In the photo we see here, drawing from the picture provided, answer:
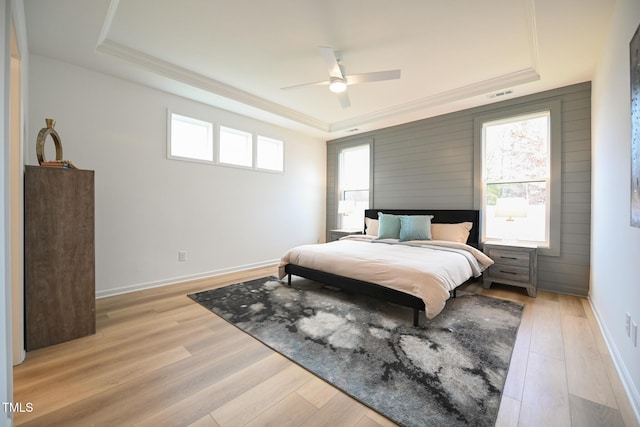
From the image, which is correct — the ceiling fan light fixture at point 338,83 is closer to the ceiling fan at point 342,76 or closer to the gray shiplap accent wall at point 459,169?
the ceiling fan at point 342,76

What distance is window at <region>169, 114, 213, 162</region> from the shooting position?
383cm

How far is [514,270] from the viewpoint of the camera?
3.44 metres

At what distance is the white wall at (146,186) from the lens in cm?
298

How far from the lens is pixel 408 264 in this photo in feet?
8.66

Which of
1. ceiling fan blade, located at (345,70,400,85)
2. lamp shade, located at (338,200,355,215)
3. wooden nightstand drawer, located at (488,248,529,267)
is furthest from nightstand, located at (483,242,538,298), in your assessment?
ceiling fan blade, located at (345,70,400,85)

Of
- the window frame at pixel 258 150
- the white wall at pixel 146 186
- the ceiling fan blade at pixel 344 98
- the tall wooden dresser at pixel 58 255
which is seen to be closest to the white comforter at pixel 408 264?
the white wall at pixel 146 186

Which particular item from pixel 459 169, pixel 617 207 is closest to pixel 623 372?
pixel 617 207

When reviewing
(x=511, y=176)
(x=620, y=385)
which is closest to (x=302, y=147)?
(x=511, y=176)

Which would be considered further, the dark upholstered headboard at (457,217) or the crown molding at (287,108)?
the dark upholstered headboard at (457,217)

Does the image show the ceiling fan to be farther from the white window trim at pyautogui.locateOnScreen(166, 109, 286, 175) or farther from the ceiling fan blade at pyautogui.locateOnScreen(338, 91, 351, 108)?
the white window trim at pyautogui.locateOnScreen(166, 109, 286, 175)

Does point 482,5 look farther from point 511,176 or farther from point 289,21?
point 511,176

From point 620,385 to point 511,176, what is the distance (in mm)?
2847

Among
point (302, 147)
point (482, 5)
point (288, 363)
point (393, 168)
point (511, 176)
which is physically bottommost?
point (288, 363)

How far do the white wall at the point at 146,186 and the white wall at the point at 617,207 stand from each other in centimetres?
436
